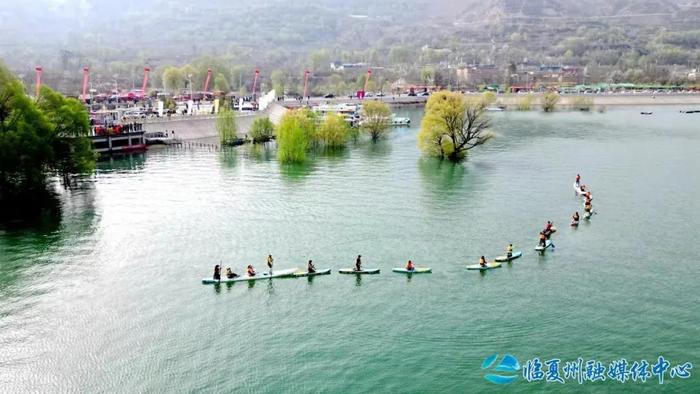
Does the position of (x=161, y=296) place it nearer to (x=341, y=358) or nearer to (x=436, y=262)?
(x=341, y=358)

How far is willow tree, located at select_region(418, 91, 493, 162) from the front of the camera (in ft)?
204

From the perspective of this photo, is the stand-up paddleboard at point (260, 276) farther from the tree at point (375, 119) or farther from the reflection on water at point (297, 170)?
the tree at point (375, 119)

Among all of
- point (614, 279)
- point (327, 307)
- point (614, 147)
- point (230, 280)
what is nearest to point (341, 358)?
point (327, 307)

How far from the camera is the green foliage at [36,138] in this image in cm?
4272

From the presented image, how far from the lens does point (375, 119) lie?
3339 inches

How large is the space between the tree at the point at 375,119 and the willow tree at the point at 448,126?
18.5 m

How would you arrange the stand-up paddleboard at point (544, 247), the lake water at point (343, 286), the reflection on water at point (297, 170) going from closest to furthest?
the lake water at point (343, 286), the stand-up paddleboard at point (544, 247), the reflection on water at point (297, 170)

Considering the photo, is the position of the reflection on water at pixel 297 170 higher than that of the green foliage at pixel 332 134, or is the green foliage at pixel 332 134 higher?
the green foliage at pixel 332 134

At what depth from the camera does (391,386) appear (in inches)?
867

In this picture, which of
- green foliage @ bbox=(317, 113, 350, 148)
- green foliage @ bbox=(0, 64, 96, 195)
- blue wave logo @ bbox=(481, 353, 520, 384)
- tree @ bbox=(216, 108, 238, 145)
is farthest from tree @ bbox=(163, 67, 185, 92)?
blue wave logo @ bbox=(481, 353, 520, 384)

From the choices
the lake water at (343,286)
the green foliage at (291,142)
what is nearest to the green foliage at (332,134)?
the green foliage at (291,142)

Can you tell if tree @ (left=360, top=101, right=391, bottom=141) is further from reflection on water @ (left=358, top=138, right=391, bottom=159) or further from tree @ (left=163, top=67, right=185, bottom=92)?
tree @ (left=163, top=67, right=185, bottom=92)

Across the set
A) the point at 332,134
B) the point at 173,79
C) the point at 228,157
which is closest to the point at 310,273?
the point at 228,157

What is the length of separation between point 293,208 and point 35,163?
17.5 meters
